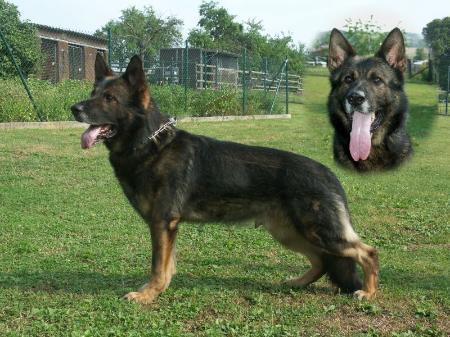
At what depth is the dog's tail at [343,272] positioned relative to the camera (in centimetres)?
520

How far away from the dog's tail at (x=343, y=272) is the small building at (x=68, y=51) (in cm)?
2286

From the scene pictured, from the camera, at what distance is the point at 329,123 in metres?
1.82

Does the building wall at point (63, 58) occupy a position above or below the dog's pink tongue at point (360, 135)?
above

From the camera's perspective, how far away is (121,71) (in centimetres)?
1894

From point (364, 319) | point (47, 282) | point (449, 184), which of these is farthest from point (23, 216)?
point (449, 184)

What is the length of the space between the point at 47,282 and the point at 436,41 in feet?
15.3

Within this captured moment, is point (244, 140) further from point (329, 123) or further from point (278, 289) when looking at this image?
point (329, 123)

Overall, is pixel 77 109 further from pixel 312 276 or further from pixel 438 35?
pixel 438 35

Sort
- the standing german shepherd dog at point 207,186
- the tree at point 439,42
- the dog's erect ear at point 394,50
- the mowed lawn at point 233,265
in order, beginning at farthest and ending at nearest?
the standing german shepherd dog at point 207,186 → the mowed lawn at point 233,265 → the tree at point 439,42 → the dog's erect ear at point 394,50

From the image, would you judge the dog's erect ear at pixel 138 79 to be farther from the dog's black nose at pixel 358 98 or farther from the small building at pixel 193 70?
the small building at pixel 193 70

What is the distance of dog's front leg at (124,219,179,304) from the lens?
5.24 metres

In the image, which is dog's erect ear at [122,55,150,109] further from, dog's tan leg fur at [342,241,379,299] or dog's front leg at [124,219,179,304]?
dog's tan leg fur at [342,241,379,299]

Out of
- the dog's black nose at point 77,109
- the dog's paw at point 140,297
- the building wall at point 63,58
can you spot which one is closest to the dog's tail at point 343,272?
the dog's paw at point 140,297

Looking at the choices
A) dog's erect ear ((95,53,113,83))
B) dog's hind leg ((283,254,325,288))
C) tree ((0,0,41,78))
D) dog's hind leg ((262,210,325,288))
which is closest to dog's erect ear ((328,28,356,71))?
dog's hind leg ((262,210,325,288))
